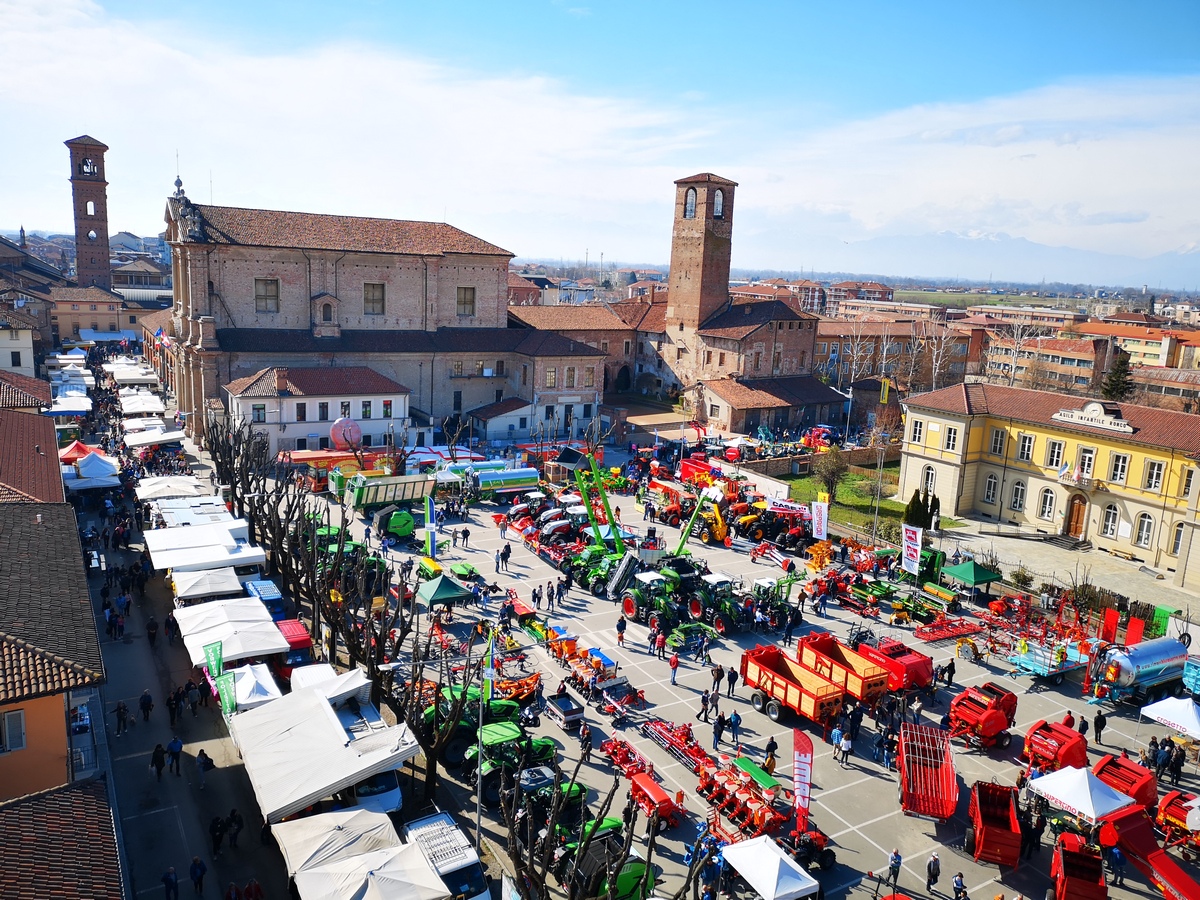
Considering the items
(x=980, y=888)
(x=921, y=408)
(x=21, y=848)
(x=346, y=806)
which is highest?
(x=921, y=408)

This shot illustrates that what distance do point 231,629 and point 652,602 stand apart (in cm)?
1365

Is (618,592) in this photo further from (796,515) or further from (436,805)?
(436,805)

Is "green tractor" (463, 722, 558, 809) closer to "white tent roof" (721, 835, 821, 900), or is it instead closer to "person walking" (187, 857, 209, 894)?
"white tent roof" (721, 835, 821, 900)

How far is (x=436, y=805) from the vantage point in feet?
63.0

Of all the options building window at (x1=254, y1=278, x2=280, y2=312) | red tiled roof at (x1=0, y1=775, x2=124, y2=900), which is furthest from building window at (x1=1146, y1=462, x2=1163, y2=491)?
building window at (x1=254, y1=278, x2=280, y2=312)

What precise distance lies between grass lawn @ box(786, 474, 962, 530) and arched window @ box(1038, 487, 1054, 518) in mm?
3877

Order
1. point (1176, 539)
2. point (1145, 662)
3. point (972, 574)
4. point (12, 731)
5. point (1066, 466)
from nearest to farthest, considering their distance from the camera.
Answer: point (12, 731) < point (1145, 662) < point (972, 574) < point (1176, 539) < point (1066, 466)

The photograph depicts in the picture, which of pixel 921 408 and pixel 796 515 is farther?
pixel 921 408

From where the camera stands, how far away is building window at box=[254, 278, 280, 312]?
53656 mm

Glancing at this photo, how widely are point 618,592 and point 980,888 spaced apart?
16561mm

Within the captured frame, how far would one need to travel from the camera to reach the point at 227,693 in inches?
810

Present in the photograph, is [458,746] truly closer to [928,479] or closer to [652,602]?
[652,602]

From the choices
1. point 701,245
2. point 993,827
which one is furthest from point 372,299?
point 993,827

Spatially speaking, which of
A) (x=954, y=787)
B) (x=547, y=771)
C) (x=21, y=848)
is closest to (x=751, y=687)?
(x=954, y=787)
